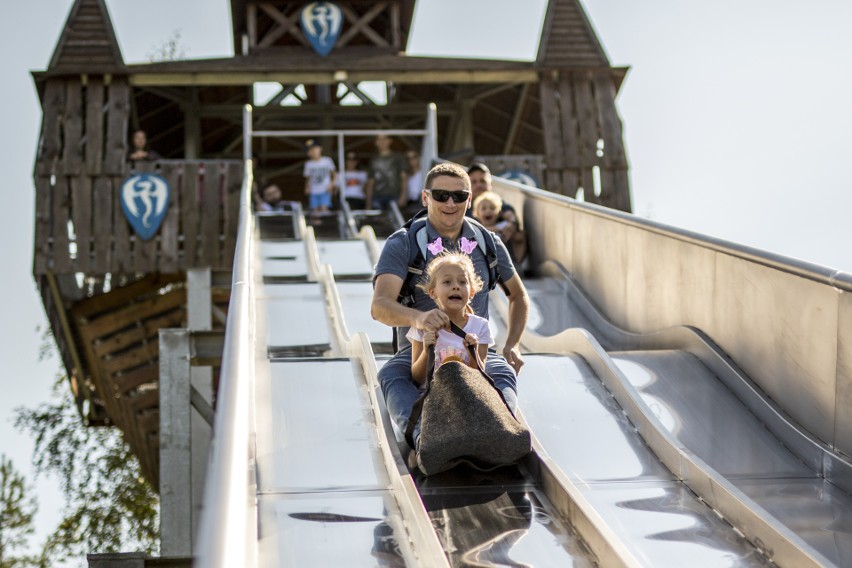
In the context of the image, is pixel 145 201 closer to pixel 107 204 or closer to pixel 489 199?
pixel 107 204

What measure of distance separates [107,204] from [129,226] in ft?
1.45

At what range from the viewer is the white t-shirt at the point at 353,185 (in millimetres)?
16938

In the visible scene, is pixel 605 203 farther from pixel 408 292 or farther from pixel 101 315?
pixel 408 292

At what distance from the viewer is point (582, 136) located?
65.6ft

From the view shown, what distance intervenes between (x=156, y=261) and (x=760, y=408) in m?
13.1

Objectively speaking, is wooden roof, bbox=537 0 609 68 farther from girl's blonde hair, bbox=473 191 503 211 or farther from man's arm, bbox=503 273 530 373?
man's arm, bbox=503 273 530 373

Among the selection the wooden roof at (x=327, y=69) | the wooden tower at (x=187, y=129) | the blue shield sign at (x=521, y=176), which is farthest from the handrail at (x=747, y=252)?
the wooden roof at (x=327, y=69)

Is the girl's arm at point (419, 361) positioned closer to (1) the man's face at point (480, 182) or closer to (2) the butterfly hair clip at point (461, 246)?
(2) the butterfly hair clip at point (461, 246)

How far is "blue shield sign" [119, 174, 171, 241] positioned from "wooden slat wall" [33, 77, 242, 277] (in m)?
0.10

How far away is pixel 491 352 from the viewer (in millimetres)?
6309

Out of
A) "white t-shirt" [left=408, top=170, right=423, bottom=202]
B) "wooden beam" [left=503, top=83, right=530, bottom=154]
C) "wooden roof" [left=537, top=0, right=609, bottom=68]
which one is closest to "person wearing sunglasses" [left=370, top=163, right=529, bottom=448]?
"white t-shirt" [left=408, top=170, right=423, bottom=202]

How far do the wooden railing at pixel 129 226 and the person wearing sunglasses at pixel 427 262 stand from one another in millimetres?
12352

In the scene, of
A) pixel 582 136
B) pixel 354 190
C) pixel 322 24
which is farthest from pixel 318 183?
pixel 582 136

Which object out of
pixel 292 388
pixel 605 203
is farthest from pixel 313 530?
pixel 605 203
